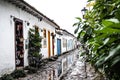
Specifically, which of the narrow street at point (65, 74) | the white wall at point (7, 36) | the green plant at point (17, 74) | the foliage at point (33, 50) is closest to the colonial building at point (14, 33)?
the white wall at point (7, 36)

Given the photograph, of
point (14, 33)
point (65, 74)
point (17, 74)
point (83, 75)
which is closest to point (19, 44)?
point (14, 33)

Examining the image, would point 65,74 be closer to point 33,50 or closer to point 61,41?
point 33,50

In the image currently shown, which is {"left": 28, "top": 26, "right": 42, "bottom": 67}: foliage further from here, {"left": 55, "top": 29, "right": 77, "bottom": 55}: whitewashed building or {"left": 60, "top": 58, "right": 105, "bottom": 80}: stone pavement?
{"left": 55, "top": 29, "right": 77, "bottom": 55}: whitewashed building

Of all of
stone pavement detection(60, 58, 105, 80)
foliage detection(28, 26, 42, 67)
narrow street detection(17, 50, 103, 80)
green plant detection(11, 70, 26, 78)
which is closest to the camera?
stone pavement detection(60, 58, 105, 80)

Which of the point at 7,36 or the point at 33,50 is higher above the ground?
the point at 7,36

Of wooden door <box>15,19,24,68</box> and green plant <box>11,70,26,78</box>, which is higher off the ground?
wooden door <box>15,19,24,68</box>

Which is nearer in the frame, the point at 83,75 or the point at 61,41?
the point at 83,75

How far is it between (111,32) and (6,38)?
31.2 feet

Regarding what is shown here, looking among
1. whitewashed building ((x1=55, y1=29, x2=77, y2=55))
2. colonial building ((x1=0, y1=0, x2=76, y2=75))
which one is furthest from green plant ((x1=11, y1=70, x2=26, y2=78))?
whitewashed building ((x1=55, y1=29, x2=77, y2=55))

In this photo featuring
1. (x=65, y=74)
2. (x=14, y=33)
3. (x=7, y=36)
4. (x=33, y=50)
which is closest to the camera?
(x=7, y=36)

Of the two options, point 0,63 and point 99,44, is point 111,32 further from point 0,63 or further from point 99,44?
point 0,63

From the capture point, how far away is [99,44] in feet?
5.65

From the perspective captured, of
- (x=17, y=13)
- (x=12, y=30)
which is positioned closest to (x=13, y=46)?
(x=12, y=30)

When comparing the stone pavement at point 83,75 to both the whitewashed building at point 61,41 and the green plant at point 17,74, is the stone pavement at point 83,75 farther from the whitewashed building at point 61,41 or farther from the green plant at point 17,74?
the whitewashed building at point 61,41
